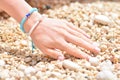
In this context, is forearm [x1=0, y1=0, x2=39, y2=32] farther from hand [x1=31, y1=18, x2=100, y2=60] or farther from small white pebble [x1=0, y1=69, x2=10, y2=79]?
small white pebble [x1=0, y1=69, x2=10, y2=79]

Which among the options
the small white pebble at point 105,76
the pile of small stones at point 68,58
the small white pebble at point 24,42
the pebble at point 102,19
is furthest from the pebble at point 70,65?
the pebble at point 102,19

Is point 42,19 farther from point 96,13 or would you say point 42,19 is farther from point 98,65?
point 96,13

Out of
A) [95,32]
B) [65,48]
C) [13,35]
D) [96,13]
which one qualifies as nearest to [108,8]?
[96,13]

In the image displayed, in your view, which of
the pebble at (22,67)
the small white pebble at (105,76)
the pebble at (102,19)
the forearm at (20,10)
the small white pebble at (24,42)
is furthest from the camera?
the pebble at (102,19)

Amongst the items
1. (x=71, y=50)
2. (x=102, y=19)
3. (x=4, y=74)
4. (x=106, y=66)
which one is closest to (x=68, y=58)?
(x=71, y=50)

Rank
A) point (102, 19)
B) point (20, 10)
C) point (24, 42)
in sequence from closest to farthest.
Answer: point (20, 10)
point (24, 42)
point (102, 19)

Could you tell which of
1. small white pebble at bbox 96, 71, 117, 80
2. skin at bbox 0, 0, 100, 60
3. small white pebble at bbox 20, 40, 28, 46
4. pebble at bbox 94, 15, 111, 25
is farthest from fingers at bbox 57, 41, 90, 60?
pebble at bbox 94, 15, 111, 25

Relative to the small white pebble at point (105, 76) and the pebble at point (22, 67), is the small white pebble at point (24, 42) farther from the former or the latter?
the small white pebble at point (105, 76)

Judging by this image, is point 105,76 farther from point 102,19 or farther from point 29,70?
point 102,19
